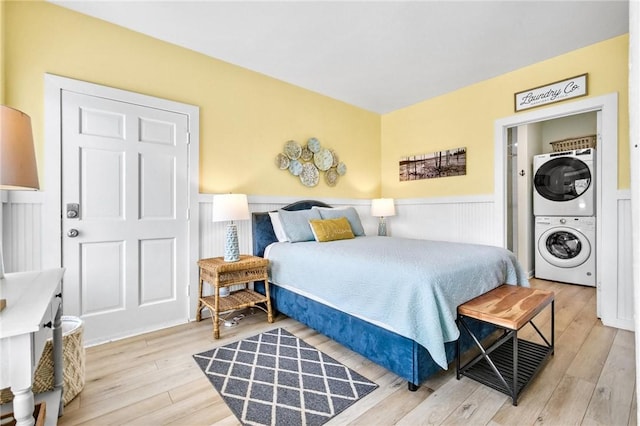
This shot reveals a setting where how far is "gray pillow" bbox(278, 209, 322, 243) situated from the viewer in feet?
9.68

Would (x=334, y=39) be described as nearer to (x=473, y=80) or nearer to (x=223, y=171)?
(x=223, y=171)

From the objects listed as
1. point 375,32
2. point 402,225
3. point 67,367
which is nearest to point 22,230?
point 67,367

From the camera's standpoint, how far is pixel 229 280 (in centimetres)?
248

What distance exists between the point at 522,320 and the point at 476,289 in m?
0.33

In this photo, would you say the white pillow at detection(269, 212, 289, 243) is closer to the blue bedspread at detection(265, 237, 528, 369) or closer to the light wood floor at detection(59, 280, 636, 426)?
the blue bedspread at detection(265, 237, 528, 369)

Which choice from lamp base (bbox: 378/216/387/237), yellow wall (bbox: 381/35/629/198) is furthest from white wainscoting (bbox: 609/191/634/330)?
lamp base (bbox: 378/216/387/237)

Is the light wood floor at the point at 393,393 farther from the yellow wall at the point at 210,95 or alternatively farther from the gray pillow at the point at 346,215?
the yellow wall at the point at 210,95

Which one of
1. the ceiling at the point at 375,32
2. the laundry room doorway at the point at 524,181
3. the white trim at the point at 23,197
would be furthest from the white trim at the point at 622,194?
the white trim at the point at 23,197

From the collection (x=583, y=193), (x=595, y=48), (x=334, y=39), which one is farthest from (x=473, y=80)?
(x=583, y=193)

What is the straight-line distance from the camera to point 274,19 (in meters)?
2.33

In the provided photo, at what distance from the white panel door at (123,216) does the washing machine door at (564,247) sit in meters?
4.63

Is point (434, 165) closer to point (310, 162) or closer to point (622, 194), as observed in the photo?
point (310, 162)

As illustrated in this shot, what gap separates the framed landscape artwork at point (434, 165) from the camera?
3637 mm

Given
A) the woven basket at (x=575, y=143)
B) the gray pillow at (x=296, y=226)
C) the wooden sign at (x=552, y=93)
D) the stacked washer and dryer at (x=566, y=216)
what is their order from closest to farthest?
the wooden sign at (x=552, y=93)
the gray pillow at (x=296, y=226)
the stacked washer and dryer at (x=566, y=216)
the woven basket at (x=575, y=143)
